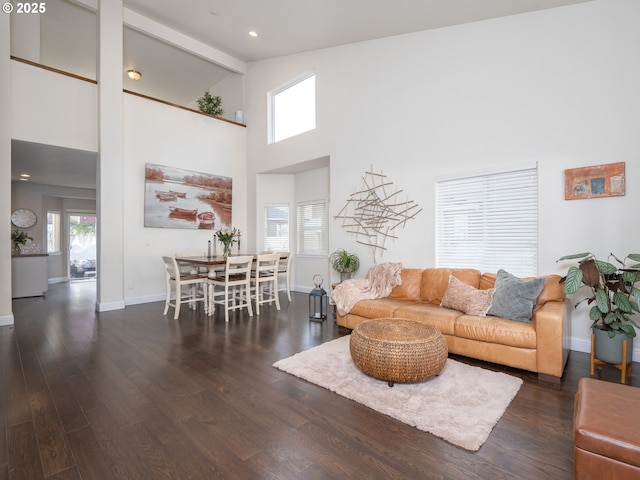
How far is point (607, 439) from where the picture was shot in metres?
1.26

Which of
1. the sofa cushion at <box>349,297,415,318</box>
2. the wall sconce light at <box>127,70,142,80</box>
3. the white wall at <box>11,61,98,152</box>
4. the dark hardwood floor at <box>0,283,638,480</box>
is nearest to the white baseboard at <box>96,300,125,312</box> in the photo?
the dark hardwood floor at <box>0,283,638,480</box>

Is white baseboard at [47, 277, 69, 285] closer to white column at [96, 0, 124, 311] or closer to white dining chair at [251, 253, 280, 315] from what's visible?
white column at [96, 0, 124, 311]

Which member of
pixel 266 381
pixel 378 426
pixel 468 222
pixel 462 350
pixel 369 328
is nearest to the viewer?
pixel 378 426

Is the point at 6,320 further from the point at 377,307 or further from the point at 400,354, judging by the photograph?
the point at 400,354

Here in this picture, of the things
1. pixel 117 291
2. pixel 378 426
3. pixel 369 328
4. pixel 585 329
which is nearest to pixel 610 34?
pixel 585 329

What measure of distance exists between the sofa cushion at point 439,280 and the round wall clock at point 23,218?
939 cm

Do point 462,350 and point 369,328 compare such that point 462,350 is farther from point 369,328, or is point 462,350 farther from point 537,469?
point 537,469

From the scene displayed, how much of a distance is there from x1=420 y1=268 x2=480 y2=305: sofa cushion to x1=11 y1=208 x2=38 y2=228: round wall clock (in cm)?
939

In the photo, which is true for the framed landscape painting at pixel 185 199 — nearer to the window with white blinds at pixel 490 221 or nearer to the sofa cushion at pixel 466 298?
the window with white blinds at pixel 490 221

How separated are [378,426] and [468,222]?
119 inches

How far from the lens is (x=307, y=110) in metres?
6.15

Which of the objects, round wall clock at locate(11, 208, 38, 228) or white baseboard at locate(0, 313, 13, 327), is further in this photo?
round wall clock at locate(11, 208, 38, 228)

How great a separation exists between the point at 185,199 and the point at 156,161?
870 mm

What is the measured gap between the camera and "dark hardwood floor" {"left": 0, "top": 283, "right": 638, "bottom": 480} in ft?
5.27
